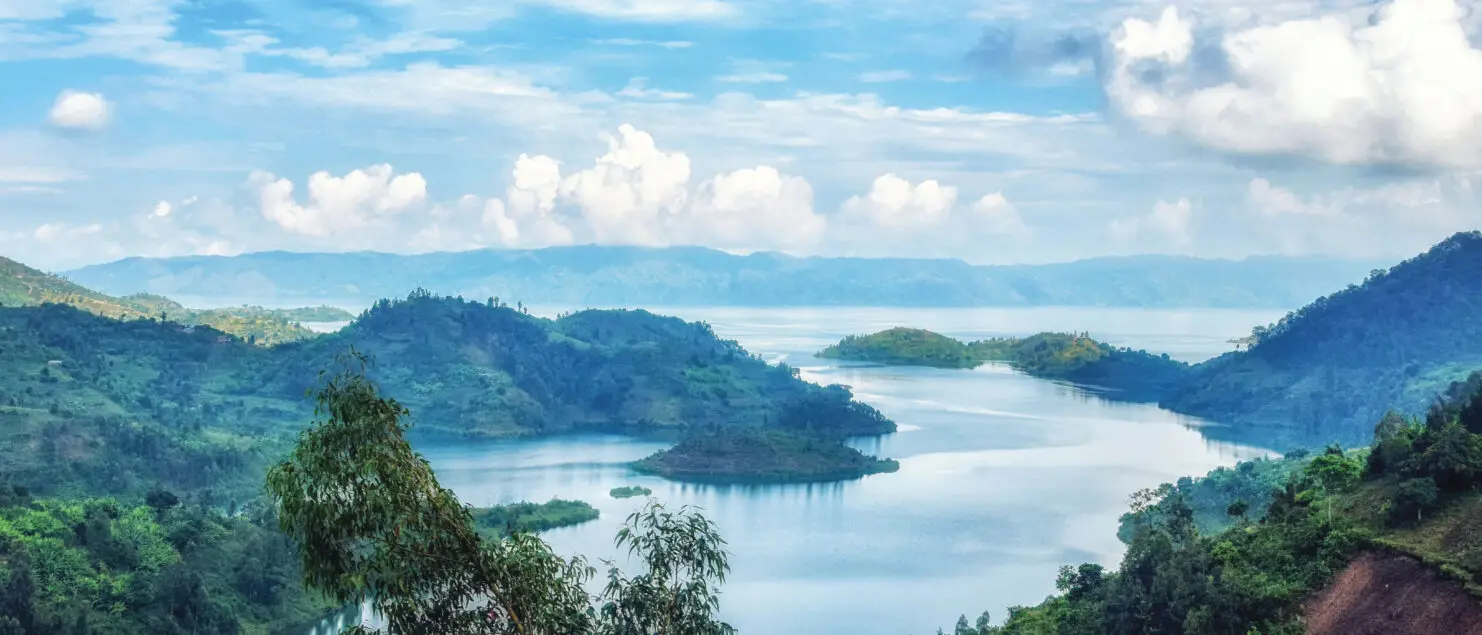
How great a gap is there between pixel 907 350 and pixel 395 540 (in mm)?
129602

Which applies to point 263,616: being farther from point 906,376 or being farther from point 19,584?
point 906,376

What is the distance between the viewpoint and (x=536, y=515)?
47.2 m

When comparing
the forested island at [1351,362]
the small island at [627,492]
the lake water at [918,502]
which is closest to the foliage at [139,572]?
the lake water at [918,502]

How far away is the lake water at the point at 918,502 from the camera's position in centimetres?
3618

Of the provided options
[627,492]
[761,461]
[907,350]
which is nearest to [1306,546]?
[627,492]

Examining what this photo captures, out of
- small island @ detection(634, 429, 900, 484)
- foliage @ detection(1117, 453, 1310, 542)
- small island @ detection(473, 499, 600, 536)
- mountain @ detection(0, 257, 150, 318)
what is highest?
mountain @ detection(0, 257, 150, 318)

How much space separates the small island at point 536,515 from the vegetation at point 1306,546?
26.0 meters

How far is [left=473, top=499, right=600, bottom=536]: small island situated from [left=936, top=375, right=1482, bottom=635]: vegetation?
85.4 ft

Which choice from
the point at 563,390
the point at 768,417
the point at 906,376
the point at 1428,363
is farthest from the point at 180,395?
the point at 1428,363

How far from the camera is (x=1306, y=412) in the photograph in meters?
80.0

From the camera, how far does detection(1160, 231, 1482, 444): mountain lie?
3046 inches

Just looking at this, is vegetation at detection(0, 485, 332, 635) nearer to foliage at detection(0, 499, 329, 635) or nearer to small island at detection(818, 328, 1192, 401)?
foliage at detection(0, 499, 329, 635)

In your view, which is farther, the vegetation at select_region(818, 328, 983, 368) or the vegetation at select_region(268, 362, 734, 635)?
the vegetation at select_region(818, 328, 983, 368)

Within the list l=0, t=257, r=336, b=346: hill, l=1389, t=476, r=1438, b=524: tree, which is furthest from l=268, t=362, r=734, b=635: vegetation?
l=0, t=257, r=336, b=346: hill
